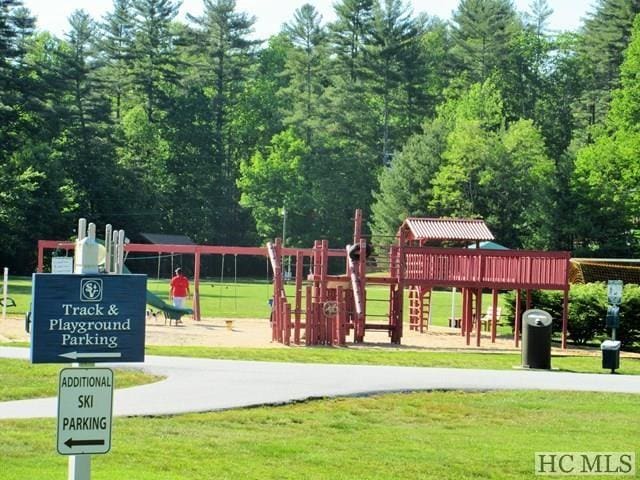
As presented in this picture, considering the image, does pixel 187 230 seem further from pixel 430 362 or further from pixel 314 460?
pixel 314 460

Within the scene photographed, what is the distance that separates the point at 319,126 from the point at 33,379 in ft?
246

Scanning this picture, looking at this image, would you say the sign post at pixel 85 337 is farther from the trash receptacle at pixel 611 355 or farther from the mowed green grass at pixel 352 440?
the trash receptacle at pixel 611 355

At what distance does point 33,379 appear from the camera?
57.2 feet

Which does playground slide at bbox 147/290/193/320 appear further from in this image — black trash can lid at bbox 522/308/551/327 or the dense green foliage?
black trash can lid at bbox 522/308/551/327

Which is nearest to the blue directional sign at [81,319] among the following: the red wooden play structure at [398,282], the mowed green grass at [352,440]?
the mowed green grass at [352,440]

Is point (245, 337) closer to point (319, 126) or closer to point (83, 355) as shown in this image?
point (83, 355)

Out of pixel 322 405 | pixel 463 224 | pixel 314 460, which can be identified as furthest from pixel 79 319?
pixel 463 224

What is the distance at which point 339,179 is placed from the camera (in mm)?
89500

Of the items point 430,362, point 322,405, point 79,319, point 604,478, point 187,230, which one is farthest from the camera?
point 187,230

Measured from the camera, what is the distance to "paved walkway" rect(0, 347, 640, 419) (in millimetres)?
15328

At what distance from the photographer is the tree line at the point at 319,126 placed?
7006 centimetres

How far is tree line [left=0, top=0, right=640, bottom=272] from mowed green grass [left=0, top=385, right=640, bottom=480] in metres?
52.1

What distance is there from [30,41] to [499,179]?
127 feet

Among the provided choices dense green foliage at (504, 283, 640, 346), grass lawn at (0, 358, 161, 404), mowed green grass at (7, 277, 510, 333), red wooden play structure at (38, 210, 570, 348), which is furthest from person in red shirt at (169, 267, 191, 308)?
grass lawn at (0, 358, 161, 404)
